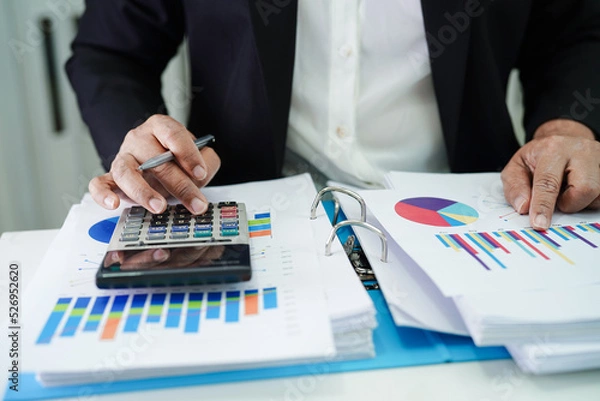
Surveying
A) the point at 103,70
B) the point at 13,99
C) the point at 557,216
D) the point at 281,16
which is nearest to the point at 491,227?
the point at 557,216

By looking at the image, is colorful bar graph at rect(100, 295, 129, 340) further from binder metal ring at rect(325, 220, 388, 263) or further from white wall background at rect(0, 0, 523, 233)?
white wall background at rect(0, 0, 523, 233)

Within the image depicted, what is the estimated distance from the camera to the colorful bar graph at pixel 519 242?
45cm

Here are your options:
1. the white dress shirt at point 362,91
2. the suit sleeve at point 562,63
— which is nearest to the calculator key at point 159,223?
the white dress shirt at point 362,91

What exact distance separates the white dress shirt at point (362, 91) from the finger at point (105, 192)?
0.30 m

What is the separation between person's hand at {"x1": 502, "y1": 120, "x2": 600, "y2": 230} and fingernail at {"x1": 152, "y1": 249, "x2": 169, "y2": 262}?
1.17 feet

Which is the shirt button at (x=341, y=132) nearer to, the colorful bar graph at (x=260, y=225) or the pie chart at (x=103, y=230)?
the colorful bar graph at (x=260, y=225)

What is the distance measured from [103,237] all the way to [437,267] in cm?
32

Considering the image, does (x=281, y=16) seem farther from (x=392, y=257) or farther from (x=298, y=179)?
(x=392, y=257)

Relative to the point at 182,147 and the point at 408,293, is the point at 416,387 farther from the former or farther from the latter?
the point at 182,147

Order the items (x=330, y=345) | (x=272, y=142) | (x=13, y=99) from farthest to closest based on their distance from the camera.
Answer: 1. (x=13, y=99)
2. (x=272, y=142)
3. (x=330, y=345)

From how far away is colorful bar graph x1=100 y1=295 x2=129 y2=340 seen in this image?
1.20 feet

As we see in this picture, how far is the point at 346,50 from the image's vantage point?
27.9 inches

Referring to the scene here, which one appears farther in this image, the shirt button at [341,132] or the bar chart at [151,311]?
the shirt button at [341,132]

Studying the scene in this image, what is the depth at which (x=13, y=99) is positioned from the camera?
55.3 inches
